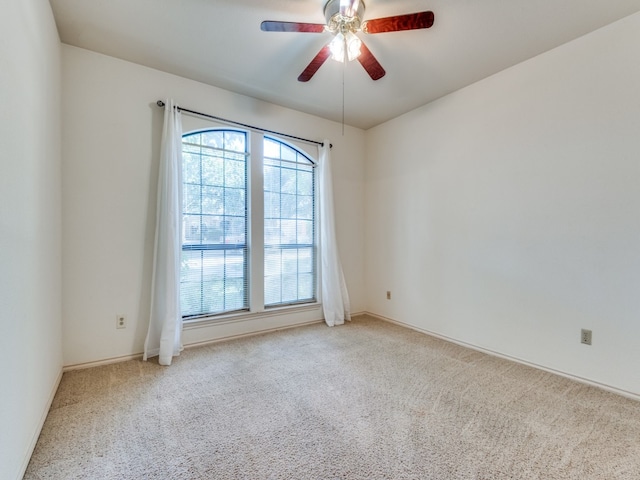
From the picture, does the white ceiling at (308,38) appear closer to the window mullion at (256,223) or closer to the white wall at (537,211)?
the white wall at (537,211)

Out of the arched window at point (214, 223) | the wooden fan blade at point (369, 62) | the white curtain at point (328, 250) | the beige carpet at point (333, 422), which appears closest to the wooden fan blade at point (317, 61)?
the wooden fan blade at point (369, 62)

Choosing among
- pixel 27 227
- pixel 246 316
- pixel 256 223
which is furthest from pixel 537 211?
pixel 27 227

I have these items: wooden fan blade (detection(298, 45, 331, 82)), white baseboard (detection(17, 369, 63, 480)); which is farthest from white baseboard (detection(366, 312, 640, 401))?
white baseboard (detection(17, 369, 63, 480))

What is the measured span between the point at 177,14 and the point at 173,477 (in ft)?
9.32

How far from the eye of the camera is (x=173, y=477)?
4.36ft

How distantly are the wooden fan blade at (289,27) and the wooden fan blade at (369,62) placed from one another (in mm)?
322

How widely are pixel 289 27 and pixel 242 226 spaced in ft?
6.61

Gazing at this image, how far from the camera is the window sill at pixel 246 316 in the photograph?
2926 mm

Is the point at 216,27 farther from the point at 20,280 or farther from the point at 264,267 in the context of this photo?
the point at 264,267

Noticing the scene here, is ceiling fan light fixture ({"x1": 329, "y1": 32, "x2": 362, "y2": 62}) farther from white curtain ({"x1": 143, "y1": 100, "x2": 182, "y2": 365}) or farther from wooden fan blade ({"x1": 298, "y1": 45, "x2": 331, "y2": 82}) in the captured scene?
white curtain ({"x1": 143, "y1": 100, "x2": 182, "y2": 365})

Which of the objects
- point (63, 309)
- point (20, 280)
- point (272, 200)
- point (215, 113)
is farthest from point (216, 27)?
point (63, 309)

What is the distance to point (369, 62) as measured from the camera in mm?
2098

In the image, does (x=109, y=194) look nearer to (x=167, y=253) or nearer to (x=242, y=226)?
(x=167, y=253)

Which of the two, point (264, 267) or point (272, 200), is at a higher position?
point (272, 200)
